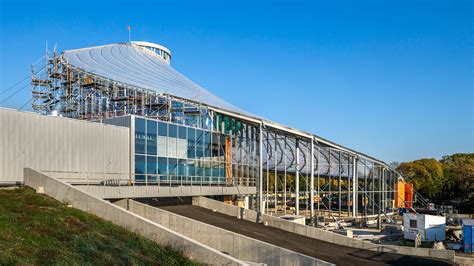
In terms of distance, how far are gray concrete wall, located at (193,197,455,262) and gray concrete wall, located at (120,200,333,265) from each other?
7372 mm

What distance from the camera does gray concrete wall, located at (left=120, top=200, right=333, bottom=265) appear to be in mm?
21062

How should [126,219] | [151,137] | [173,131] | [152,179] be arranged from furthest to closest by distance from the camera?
[173,131] < [151,137] < [152,179] < [126,219]

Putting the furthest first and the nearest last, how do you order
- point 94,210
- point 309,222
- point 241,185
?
point 309,222, point 241,185, point 94,210

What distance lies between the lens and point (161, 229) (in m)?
19.0

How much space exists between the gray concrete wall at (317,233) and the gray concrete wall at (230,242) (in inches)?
290

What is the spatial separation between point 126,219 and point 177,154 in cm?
1445

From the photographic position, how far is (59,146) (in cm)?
2627

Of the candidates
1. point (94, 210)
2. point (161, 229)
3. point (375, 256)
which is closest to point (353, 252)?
point (375, 256)

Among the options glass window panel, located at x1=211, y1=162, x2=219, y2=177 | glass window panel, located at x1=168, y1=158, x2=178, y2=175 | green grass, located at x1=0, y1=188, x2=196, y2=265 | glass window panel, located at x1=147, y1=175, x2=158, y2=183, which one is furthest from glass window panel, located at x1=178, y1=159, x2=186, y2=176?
green grass, located at x1=0, y1=188, x2=196, y2=265

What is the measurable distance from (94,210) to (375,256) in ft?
46.0

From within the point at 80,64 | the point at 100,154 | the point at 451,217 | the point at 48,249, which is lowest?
the point at 451,217

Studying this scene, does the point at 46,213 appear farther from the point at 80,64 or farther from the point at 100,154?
the point at 80,64

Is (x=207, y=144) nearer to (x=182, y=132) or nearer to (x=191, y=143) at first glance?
(x=191, y=143)

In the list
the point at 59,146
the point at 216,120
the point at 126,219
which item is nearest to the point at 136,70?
the point at 216,120
